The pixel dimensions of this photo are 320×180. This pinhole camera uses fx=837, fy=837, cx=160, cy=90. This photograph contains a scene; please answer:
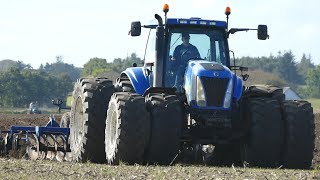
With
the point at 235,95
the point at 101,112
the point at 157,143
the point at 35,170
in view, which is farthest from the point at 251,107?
the point at 35,170

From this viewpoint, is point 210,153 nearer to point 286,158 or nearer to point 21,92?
point 286,158

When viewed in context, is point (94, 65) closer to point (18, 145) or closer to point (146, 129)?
point (18, 145)

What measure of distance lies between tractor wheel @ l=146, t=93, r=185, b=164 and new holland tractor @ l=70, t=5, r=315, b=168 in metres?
0.02

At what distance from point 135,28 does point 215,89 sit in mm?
1766

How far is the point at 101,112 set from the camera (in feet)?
47.1

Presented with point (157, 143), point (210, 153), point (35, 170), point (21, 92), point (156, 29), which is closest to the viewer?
point (35, 170)

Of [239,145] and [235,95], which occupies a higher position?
[235,95]

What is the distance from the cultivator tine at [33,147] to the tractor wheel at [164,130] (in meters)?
4.14

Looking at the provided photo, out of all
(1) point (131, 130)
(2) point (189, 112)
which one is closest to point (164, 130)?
(1) point (131, 130)

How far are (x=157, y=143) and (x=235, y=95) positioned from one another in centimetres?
165

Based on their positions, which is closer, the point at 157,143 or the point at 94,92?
the point at 157,143

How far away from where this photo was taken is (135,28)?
45.8 ft

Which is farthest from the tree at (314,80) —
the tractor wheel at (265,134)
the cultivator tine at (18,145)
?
the tractor wheel at (265,134)

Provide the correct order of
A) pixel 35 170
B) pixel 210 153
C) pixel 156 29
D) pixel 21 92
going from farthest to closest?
pixel 21 92 → pixel 210 153 → pixel 156 29 → pixel 35 170
